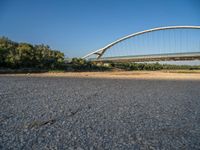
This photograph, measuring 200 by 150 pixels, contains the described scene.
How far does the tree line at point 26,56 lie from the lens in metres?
40.0

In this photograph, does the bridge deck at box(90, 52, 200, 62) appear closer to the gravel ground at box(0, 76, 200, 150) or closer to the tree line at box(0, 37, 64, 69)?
the tree line at box(0, 37, 64, 69)

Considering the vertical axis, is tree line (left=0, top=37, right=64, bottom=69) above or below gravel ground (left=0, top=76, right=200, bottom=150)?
above

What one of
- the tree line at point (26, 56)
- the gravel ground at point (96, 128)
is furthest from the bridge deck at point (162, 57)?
the gravel ground at point (96, 128)

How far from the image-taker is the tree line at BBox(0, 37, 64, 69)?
40.0 metres

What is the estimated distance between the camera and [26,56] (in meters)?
42.7

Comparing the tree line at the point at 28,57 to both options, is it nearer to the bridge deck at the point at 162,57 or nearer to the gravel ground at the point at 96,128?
the bridge deck at the point at 162,57

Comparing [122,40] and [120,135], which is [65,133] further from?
[122,40]

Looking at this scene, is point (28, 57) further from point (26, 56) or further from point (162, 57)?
point (162, 57)

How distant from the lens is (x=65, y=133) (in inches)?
208

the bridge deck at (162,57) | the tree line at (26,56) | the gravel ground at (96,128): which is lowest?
the gravel ground at (96,128)

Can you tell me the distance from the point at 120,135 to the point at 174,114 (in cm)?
332

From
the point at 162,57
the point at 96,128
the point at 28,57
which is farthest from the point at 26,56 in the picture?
the point at 162,57

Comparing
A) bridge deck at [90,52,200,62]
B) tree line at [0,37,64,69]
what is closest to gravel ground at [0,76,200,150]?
tree line at [0,37,64,69]

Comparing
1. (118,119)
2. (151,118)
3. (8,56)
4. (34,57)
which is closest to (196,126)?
(151,118)
